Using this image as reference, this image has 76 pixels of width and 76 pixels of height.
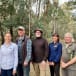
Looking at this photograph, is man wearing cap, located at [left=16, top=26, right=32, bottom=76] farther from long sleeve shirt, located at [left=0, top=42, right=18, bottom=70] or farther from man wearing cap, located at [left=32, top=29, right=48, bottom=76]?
long sleeve shirt, located at [left=0, top=42, right=18, bottom=70]

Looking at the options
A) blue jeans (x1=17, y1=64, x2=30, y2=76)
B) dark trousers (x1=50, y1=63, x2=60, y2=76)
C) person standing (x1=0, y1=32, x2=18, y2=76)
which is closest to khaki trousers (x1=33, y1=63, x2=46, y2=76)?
blue jeans (x1=17, y1=64, x2=30, y2=76)

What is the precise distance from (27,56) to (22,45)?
26 centimetres

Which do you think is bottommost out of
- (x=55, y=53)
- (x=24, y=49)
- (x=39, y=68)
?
(x=39, y=68)

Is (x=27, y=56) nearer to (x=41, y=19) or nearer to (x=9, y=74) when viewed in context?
(x=9, y=74)

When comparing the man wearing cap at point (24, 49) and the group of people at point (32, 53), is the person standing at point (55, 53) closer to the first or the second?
the group of people at point (32, 53)

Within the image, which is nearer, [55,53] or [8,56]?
[8,56]

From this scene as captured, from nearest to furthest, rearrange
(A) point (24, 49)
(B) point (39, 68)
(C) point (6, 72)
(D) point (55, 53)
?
(C) point (6, 72) → (A) point (24, 49) → (B) point (39, 68) → (D) point (55, 53)

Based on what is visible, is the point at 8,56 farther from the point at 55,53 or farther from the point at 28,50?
the point at 55,53

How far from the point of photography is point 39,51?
6469 mm

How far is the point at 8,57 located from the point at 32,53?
37.9 inches

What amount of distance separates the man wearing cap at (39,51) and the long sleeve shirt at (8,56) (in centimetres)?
81

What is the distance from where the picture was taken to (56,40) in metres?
6.79

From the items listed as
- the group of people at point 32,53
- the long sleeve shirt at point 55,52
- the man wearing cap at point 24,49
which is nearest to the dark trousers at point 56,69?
the group of people at point 32,53

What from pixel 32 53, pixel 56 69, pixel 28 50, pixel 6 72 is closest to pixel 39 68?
pixel 32 53
